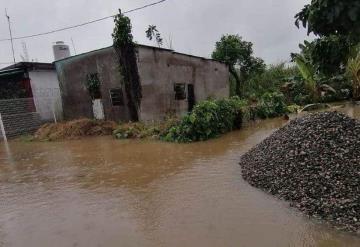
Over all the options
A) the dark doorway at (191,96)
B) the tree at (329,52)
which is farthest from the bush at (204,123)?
the tree at (329,52)

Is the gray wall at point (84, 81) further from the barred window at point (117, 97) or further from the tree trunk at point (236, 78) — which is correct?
the tree trunk at point (236, 78)

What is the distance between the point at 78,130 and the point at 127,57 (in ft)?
11.7

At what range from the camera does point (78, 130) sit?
1458 centimetres

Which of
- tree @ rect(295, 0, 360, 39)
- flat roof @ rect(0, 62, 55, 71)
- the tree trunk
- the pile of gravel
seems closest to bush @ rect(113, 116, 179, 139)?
the pile of gravel

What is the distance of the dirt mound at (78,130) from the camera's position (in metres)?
14.5

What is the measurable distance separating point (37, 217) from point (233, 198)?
126 inches

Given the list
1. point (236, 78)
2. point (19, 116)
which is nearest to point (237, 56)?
point (236, 78)

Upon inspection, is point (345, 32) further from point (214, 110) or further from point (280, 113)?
point (280, 113)

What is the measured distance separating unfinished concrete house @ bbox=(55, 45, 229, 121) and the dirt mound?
4.08 feet

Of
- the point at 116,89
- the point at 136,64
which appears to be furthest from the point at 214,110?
the point at 116,89

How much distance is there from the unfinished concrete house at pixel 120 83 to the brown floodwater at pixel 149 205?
5.39 m

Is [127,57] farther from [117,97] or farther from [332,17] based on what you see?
[332,17]

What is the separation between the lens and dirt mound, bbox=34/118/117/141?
1447 cm

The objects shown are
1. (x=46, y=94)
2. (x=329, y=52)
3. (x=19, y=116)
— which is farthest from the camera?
(x=46, y=94)
